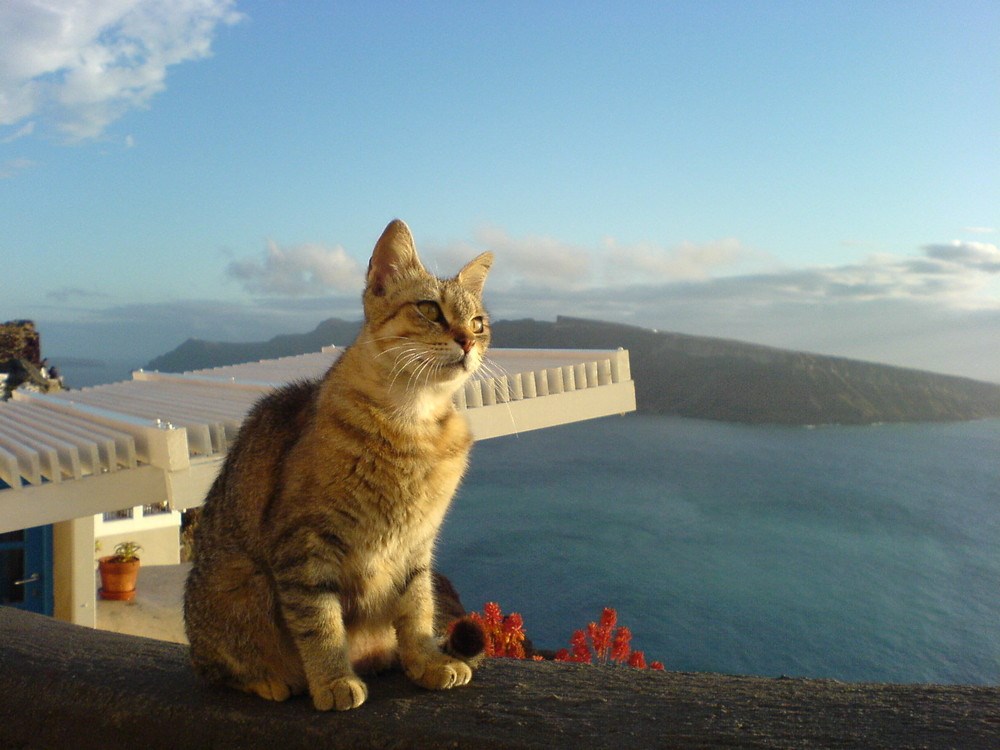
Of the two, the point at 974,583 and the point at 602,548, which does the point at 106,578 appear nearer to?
the point at 602,548


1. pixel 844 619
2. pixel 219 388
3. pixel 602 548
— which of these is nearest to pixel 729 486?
pixel 602 548

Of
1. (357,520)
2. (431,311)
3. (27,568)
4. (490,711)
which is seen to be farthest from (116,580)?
(490,711)

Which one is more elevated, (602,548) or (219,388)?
(219,388)

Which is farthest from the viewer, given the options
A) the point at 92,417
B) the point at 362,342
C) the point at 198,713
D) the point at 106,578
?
the point at 106,578

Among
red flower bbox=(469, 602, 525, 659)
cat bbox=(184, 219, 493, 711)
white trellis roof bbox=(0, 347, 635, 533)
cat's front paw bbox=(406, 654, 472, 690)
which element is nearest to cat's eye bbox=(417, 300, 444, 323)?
cat bbox=(184, 219, 493, 711)

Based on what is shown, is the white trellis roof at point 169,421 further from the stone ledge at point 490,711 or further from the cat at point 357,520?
the stone ledge at point 490,711

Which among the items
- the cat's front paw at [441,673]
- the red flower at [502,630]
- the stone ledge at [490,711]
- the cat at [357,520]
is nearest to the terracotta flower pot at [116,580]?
the red flower at [502,630]
